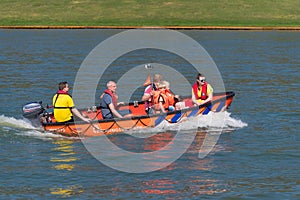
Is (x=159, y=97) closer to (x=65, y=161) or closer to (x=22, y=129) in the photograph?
(x=22, y=129)

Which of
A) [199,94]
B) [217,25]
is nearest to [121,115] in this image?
[199,94]

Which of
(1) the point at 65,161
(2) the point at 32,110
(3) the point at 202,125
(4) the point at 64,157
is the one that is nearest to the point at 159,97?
(3) the point at 202,125

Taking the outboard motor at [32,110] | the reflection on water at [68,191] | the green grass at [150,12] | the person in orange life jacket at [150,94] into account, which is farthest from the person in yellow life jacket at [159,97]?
the green grass at [150,12]

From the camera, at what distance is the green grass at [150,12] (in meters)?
114

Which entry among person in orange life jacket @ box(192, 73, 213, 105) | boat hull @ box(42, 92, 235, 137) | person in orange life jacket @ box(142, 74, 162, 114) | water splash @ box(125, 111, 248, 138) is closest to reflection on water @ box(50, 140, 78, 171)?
boat hull @ box(42, 92, 235, 137)

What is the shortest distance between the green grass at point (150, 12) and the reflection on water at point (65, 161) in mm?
84640

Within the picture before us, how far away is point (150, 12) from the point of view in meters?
121

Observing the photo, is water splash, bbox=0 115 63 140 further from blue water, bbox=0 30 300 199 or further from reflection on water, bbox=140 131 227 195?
reflection on water, bbox=140 131 227 195

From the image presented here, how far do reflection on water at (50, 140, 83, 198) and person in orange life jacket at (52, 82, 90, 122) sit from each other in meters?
1.04

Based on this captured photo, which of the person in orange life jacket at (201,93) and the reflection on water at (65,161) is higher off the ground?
the person in orange life jacket at (201,93)

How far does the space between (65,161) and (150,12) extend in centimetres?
9855

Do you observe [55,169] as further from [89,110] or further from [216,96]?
[216,96]

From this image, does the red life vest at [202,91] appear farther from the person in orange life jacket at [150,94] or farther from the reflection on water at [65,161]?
the reflection on water at [65,161]

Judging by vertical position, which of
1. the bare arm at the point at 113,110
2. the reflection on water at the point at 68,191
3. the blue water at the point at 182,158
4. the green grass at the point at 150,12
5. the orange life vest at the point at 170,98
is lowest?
the reflection on water at the point at 68,191
